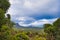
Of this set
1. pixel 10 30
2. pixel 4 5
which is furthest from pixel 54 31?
pixel 4 5

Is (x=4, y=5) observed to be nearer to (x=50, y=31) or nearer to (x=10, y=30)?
(x=10, y=30)

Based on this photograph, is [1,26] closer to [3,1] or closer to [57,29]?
[3,1]

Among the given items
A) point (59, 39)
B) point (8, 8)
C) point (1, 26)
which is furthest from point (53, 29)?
point (1, 26)

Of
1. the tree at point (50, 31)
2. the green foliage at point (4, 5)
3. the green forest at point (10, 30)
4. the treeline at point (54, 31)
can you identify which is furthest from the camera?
the tree at point (50, 31)

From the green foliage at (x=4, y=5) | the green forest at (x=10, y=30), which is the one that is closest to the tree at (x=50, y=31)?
the green forest at (x=10, y=30)

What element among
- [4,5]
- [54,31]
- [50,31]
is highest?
[4,5]

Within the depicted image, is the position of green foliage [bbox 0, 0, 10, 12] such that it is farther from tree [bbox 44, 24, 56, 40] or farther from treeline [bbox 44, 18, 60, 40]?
tree [bbox 44, 24, 56, 40]

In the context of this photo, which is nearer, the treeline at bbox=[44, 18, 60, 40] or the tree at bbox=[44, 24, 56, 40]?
the treeline at bbox=[44, 18, 60, 40]

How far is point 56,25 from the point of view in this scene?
4153 centimetres

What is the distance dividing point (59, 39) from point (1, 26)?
30.4ft

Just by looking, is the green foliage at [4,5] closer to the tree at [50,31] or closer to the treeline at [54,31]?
the treeline at [54,31]

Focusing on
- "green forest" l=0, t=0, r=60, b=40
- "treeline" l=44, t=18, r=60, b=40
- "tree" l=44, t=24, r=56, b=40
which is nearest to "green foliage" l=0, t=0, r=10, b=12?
"green forest" l=0, t=0, r=60, b=40

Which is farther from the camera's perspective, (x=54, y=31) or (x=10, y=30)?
(x=54, y=31)

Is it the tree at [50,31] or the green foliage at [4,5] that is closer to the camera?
A: the green foliage at [4,5]
